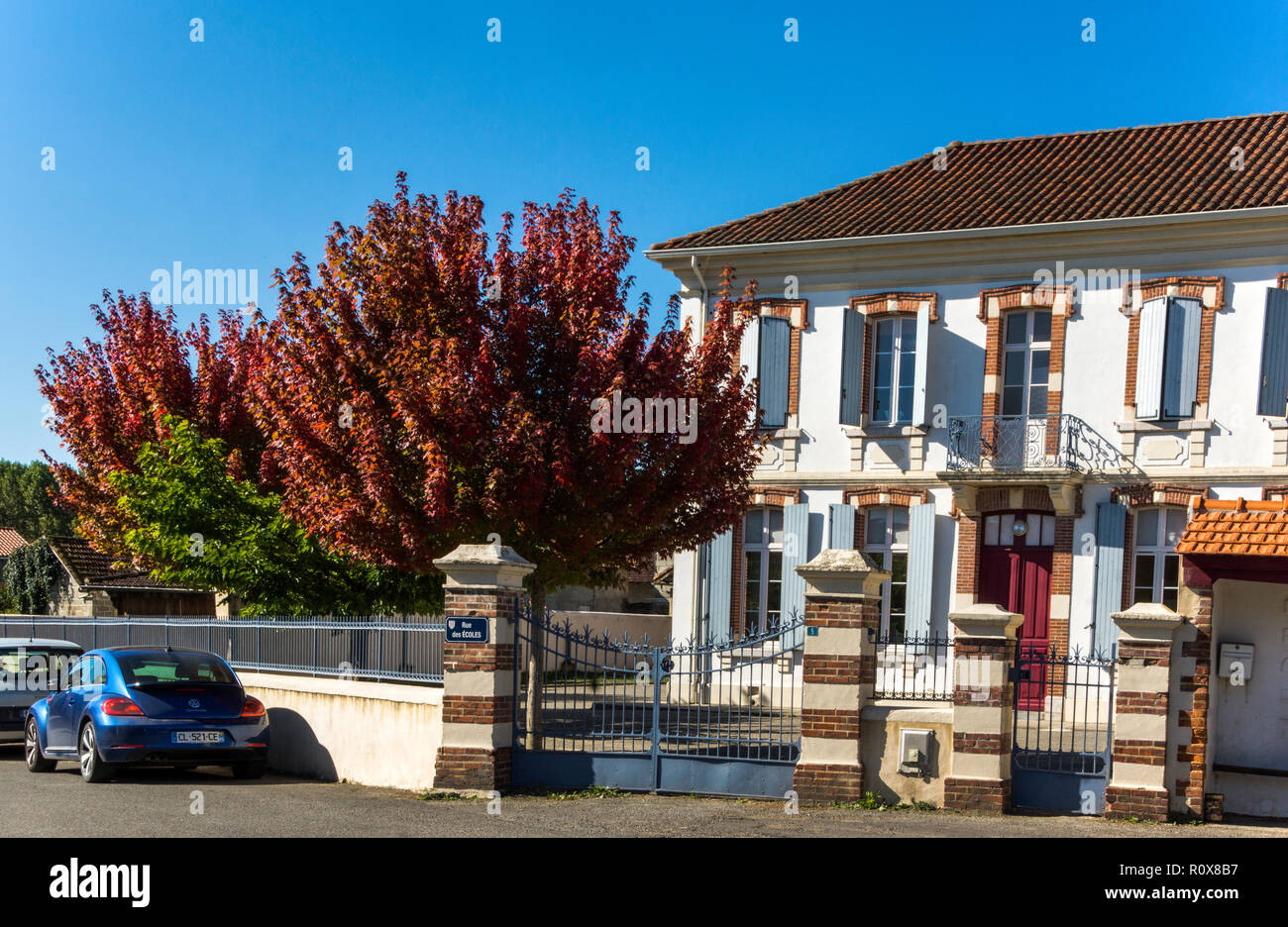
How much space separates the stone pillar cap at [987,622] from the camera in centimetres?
1123

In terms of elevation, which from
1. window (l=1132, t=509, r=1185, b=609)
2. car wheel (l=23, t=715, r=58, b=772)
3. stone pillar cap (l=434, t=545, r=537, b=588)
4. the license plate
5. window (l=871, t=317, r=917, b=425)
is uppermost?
window (l=871, t=317, r=917, b=425)

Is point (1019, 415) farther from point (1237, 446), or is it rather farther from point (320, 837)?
point (320, 837)

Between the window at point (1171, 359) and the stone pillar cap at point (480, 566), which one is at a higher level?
the window at point (1171, 359)

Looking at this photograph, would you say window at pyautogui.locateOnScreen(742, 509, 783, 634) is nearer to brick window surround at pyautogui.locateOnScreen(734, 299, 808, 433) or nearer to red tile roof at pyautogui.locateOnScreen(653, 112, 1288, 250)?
brick window surround at pyautogui.locateOnScreen(734, 299, 808, 433)

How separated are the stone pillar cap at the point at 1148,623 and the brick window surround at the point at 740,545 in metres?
11.6

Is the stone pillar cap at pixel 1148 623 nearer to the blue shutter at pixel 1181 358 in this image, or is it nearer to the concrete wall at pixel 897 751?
the concrete wall at pixel 897 751

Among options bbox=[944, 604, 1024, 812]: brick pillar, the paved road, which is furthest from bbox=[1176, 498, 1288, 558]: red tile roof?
the paved road

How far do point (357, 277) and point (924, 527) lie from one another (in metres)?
10.6

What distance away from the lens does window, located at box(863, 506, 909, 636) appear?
22125 mm

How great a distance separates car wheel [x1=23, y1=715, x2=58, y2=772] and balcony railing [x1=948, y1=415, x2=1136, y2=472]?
1389cm

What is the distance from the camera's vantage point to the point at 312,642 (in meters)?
15.3

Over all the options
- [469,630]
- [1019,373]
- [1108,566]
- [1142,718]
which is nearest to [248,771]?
[469,630]

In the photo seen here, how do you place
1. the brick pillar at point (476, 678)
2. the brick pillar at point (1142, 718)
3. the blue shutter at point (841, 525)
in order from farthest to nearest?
the blue shutter at point (841, 525) → the brick pillar at point (476, 678) → the brick pillar at point (1142, 718)

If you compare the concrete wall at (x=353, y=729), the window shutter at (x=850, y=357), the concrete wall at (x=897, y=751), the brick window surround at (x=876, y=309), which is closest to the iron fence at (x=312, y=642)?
the concrete wall at (x=353, y=729)
